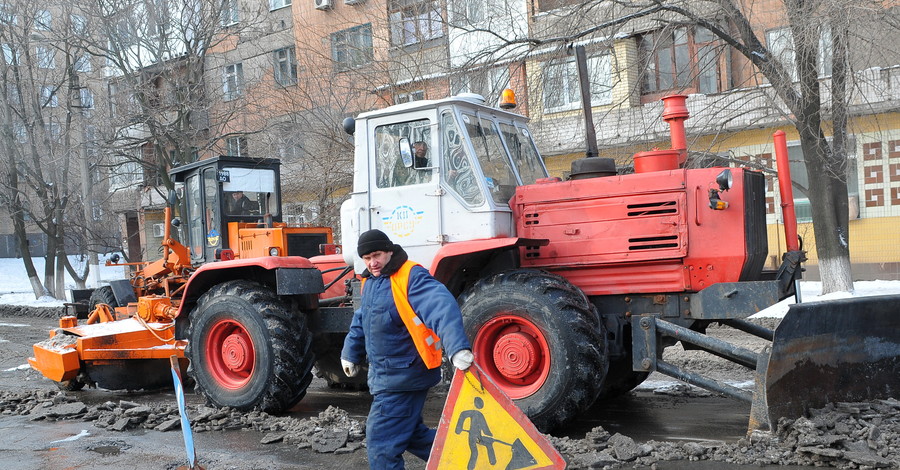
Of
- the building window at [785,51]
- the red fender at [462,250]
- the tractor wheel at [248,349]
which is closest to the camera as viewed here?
the red fender at [462,250]

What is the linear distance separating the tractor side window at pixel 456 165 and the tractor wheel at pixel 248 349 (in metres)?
2.12

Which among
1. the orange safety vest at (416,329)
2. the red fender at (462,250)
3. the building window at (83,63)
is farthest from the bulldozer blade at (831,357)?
the building window at (83,63)

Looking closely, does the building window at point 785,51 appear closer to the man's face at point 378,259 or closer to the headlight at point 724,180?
the headlight at point 724,180

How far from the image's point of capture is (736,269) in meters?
6.61

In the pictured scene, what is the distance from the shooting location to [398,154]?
24.7 feet

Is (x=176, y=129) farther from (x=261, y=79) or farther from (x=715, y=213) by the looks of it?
(x=715, y=213)

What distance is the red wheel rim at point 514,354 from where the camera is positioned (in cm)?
662

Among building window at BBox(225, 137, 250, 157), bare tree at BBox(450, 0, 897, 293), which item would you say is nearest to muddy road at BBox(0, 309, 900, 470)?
bare tree at BBox(450, 0, 897, 293)

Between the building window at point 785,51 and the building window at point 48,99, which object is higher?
the building window at point 48,99

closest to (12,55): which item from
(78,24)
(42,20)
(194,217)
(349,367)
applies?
(42,20)

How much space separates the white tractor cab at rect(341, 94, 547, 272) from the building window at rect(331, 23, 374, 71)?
976 cm

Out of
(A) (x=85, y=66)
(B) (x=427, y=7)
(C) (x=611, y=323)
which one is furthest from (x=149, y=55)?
(C) (x=611, y=323)

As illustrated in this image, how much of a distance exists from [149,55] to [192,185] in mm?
13666

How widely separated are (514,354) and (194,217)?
227 inches
